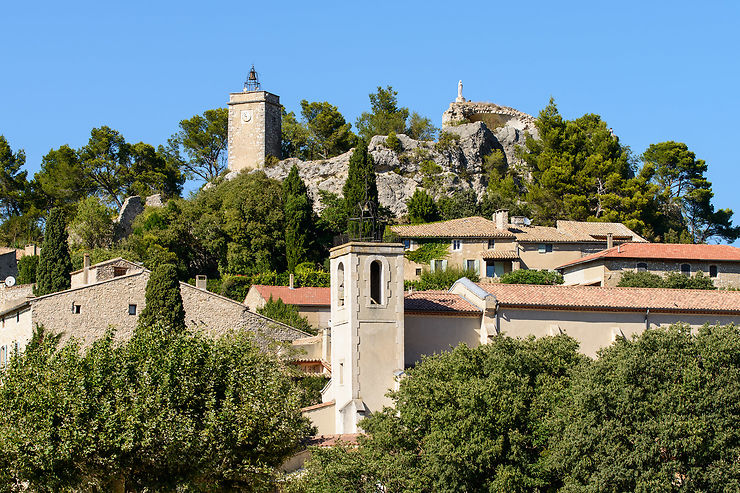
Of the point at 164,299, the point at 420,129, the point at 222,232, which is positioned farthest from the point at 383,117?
the point at 164,299

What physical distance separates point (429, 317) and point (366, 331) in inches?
111

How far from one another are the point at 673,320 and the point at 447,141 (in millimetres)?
42917

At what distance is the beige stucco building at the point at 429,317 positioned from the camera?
3722cm

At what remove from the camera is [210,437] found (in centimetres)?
2842

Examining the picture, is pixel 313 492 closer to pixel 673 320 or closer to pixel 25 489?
pixel 25 489

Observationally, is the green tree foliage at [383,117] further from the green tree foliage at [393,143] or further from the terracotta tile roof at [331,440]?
the terracotta tile roof at [331,440]

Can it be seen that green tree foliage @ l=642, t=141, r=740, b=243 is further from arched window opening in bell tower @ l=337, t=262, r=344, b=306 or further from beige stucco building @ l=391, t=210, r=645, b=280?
arched window opening in bell tower @ l=337, t=262, r=344, b=306

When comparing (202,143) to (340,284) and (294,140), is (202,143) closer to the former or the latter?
(294,140)

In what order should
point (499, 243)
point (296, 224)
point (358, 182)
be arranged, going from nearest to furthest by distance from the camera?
point (499, 243)
point (296, 224)
point (358, 182)

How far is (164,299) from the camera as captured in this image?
4606cm

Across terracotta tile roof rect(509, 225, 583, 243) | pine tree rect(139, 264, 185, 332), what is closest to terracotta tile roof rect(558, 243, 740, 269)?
terracotta tile roof rect(509, 225, 583, 243)

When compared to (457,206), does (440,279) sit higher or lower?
lower

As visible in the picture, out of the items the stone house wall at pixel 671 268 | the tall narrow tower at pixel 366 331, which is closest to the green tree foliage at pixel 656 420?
the tall narrow tower at pixel 366 331

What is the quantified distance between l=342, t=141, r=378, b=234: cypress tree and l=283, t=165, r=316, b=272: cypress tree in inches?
98.3
